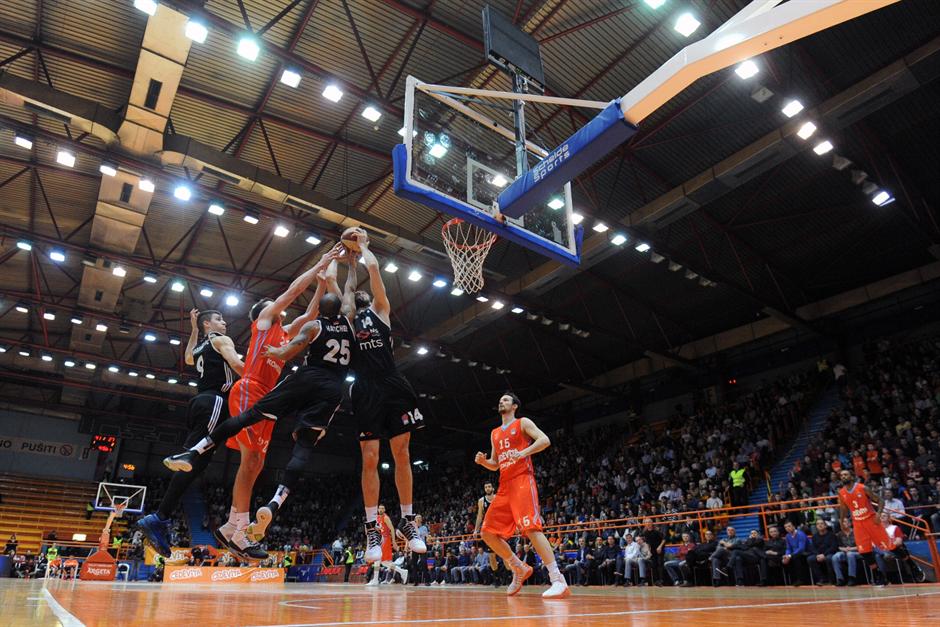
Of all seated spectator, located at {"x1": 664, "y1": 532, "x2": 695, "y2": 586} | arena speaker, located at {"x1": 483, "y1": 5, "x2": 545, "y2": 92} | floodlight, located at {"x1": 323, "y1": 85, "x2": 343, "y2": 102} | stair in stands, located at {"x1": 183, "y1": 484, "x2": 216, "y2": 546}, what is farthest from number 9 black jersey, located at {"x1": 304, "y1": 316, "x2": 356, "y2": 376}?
stair in stands, located at {"x1": 183, "y1": 484, "x2": 216, "y2": 546}

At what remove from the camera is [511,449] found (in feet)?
21.1

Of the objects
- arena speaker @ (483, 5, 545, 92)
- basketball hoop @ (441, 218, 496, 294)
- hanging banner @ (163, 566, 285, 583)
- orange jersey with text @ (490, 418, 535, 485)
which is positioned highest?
arena speaker @ (483, 5, 545, 92)

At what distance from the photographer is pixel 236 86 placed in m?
12.9

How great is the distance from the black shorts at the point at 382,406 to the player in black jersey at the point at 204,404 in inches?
43.4

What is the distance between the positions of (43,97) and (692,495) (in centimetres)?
1852

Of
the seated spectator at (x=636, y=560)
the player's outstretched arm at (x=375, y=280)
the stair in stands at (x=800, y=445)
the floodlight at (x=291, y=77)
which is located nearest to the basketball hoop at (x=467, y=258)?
the floodlight at (x=291, y=77)

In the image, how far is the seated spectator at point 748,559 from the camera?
37.3 feet

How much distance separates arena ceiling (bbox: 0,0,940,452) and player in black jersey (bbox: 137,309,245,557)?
6687 millimetres

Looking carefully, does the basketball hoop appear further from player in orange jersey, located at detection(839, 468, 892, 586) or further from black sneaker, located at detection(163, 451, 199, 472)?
player in orange jersey, located at detection(839, 468, 892, 586)

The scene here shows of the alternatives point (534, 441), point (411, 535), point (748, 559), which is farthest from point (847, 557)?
point (411, 535)

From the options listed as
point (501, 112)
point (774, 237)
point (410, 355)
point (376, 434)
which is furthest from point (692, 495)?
point (376, 434)

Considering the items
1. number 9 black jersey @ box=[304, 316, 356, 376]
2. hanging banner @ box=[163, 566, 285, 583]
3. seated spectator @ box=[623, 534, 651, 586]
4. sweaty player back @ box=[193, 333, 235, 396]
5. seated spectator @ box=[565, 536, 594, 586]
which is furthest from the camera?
hanging banner @ box=[163, 566, 285, 583]

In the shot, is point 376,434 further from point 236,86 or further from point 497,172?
point 236,86

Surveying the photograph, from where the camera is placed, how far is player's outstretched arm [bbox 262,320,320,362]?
17.1 ft
